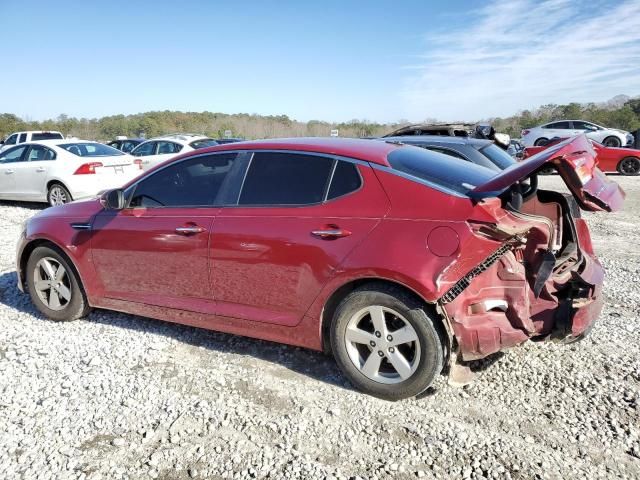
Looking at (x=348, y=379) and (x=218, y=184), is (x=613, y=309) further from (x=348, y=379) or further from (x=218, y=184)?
(x=218, y=184)

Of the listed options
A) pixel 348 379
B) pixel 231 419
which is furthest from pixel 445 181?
pixel 231 419

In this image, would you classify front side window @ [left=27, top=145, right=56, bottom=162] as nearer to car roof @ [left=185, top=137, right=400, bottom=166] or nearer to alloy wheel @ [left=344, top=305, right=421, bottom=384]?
car roof @ [left=185, top=137, right=400, bottom=166]

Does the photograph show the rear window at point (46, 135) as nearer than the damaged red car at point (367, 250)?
No

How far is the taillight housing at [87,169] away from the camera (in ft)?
33.2

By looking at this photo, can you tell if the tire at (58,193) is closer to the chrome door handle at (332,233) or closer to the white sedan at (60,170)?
the white sedan at (60,170)

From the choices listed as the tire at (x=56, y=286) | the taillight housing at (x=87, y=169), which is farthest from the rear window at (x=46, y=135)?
the tire at (x=56, y=286)

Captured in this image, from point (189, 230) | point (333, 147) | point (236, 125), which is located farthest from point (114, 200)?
point (236, 125)

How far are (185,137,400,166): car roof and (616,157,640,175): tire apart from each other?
48.2 feet

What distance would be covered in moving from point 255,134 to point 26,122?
74.1 ft

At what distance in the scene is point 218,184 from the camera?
372 cm

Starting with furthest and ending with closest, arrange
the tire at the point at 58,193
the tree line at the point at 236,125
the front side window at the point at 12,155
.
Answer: the tree line at the point at 236,125 < the front side window at the point at 12,155 < the tire at the point at 58,193

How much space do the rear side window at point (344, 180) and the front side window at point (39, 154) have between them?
913cm

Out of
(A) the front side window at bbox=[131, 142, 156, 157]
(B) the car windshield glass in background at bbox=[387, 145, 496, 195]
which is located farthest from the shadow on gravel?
(A) the front side window at bbox=[131, 142, 156, 157]

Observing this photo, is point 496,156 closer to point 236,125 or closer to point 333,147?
point 333,147
